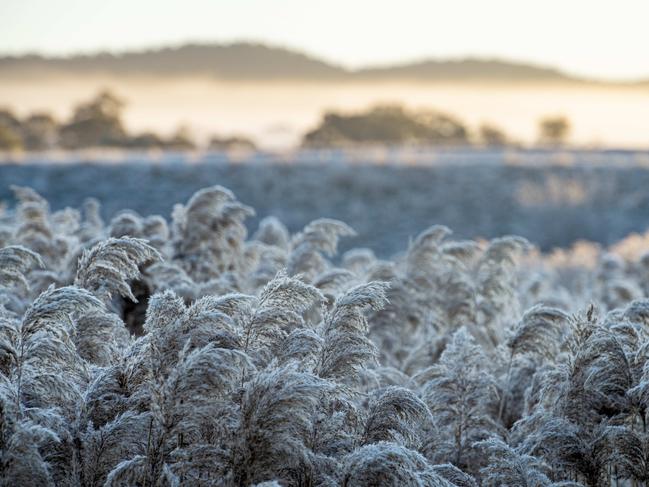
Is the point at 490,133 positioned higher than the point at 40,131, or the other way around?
the point at 40,131

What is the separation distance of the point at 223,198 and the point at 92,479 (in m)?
6.94

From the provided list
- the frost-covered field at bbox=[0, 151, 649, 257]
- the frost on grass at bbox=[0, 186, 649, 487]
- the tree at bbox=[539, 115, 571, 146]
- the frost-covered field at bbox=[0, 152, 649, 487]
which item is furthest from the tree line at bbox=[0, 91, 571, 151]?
the frost on grass at bbox=[0, 186, 649, 487]

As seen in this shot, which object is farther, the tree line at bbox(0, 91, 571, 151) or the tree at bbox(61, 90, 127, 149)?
the tree at bbox(61, 90, 127, 149)

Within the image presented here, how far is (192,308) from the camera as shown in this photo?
7219 mm

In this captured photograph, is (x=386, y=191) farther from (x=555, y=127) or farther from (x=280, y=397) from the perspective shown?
(x=555, y=127)

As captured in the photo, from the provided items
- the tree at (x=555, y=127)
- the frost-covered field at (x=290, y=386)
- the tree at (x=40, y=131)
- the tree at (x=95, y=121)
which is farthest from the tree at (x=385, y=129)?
the frost-covered field at (x=290, y=386)

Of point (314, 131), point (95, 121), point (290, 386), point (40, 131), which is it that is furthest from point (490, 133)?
point (290, 386)

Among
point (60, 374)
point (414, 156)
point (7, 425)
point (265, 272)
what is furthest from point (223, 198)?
point (414, 156)

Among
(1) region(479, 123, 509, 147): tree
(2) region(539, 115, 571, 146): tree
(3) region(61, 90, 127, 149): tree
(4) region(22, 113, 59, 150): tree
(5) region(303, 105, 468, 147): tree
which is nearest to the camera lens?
(3) region(61, 90, 127, 149): tree

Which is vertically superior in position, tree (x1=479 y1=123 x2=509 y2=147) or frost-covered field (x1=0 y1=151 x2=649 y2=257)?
tree (x1=479 y1=123 x2=509 y2=147)

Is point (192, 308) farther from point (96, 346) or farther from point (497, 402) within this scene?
point (497, 402)

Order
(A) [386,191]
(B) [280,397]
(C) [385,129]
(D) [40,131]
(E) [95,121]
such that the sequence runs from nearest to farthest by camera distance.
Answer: (B) [280,397]
(A) [386,191]
(E) [95,121]
(D) [40,131]
(C) [385,129]

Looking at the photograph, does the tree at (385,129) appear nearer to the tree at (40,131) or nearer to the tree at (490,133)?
the tree at (490,133)

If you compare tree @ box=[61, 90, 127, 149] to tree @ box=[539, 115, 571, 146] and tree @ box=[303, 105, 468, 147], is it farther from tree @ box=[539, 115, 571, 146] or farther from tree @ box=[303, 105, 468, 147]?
tree @ box=[539, 115, 571, 146]
